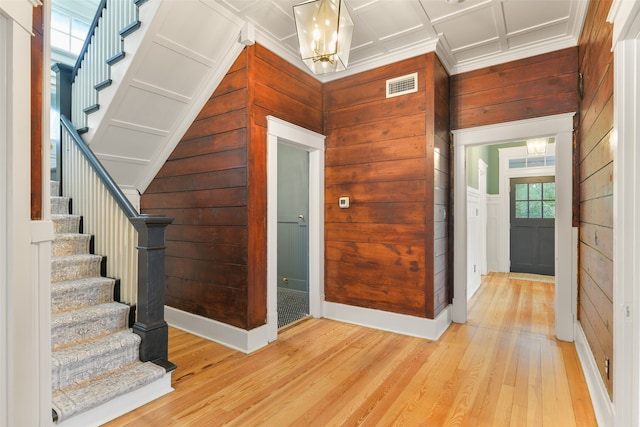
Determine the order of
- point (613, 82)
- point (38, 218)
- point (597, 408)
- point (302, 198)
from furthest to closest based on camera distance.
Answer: point (302, 198), point (597, 408), point (613, 82), point (38, 218)

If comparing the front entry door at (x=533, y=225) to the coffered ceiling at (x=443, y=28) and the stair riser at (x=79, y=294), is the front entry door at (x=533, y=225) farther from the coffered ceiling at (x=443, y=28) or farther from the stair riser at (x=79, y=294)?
the stair riser at (x=79, y=294)

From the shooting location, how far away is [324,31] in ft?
6.21

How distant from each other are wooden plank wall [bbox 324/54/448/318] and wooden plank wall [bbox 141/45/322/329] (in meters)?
0.50

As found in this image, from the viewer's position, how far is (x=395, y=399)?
2016 millimetres

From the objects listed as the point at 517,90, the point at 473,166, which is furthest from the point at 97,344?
the point at 473,166

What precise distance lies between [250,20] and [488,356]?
10.7 ft

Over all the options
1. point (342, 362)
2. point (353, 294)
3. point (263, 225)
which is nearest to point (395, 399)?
point (342, 362)

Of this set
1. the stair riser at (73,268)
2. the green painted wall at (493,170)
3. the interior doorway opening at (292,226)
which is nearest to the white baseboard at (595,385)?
the interior doorway opening at (292,226)

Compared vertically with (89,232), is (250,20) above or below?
above

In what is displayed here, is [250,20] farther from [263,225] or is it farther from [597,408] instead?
[597,408]

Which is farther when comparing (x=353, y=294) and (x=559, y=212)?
(x=353, y=294)

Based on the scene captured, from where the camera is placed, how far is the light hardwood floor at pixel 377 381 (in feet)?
6.03

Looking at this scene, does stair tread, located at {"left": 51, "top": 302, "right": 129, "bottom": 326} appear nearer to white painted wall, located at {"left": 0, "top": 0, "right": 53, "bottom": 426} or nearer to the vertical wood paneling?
white painted wall, located at {"left": 0, "top": 0, "right": 53, "bottom": 426}

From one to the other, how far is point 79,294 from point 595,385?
3312mm
